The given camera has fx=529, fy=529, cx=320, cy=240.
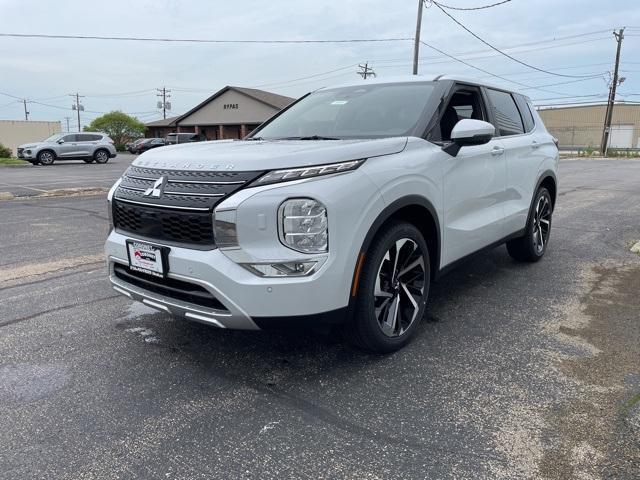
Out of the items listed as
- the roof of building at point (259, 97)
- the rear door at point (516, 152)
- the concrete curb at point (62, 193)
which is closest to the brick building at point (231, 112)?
the roof of building at point (259, 97)

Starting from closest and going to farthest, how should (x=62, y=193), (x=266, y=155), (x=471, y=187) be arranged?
1. (x=266, y=155)
2. (x=471, y=187)
3. (x=62, y=193)

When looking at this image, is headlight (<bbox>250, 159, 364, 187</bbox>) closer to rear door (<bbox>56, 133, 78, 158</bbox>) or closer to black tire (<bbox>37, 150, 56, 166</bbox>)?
black tire (<bbox>37, 150, 56, 166</bbox>)

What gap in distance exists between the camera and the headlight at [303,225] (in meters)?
2.78

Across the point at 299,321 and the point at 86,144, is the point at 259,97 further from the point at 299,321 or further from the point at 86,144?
the point at 299,321

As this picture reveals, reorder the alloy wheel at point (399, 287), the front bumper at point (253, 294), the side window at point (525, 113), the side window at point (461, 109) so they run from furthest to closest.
Answer: the side window at point (525, 113), the side window at point (461, 109), the alloy wheel at point (399, 287), the front bumper at point (253, 294)

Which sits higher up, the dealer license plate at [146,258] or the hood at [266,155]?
the hood at [266,155]

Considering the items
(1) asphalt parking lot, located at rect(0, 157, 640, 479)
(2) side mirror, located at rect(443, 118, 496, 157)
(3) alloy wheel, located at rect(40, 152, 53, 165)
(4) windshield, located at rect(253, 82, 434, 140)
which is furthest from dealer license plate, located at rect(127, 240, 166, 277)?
(3) alloy wheel, located at rect(40, 152, 53, 165)

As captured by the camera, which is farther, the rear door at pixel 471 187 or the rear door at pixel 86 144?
the rear door at pixel 86 144

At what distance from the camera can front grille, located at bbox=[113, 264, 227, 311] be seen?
2.91 meters

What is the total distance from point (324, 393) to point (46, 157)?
28.6 meters

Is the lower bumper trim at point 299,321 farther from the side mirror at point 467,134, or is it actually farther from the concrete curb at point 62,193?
the concrete curb at point 62,193

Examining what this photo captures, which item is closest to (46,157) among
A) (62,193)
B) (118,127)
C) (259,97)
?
(62,193)

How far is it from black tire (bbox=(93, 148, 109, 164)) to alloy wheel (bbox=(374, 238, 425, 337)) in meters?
29.0

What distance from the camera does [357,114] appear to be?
4.17 m
